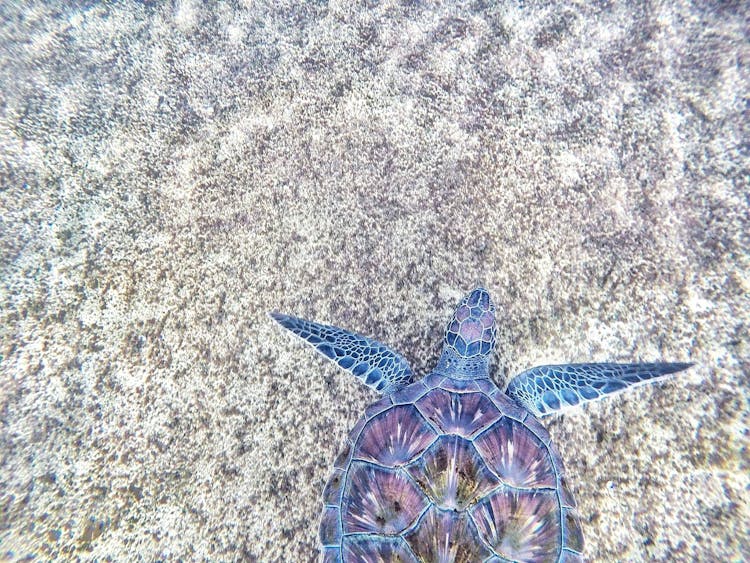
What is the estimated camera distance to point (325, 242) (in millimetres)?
1872

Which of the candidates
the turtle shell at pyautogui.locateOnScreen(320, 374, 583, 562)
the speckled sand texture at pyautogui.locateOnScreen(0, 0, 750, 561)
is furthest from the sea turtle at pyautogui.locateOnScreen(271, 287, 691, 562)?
the speckled sand texture at pyautogui.locateOnScreen(0, 0, 750, 561)

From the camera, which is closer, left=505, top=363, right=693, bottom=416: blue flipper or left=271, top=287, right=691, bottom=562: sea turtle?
left=271, top=287, right=691, bottom=562: sea turtle

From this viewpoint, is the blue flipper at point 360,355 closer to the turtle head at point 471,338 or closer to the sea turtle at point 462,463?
the sea turtle at point 462,463

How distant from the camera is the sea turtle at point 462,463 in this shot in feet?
4.13

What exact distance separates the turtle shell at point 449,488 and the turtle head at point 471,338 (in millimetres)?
122

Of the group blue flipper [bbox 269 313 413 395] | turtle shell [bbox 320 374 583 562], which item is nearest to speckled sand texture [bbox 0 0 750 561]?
blue flipper [bbox 269 313 413 395]

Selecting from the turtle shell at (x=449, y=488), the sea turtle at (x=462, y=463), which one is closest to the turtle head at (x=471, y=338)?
the sea turtle at (x=462, y=463)

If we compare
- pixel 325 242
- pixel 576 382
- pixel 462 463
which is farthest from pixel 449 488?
pixel 325 242

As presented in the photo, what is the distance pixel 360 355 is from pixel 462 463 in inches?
23.0

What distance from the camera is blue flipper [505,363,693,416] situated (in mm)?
1533

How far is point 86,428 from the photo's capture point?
67.3 inches

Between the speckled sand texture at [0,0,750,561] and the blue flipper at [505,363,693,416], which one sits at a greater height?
the speckled sand texture at [0,0,750,561]

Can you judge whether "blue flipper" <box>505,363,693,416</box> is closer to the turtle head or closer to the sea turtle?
the sea turtle

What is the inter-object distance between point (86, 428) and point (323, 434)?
1.09 m
